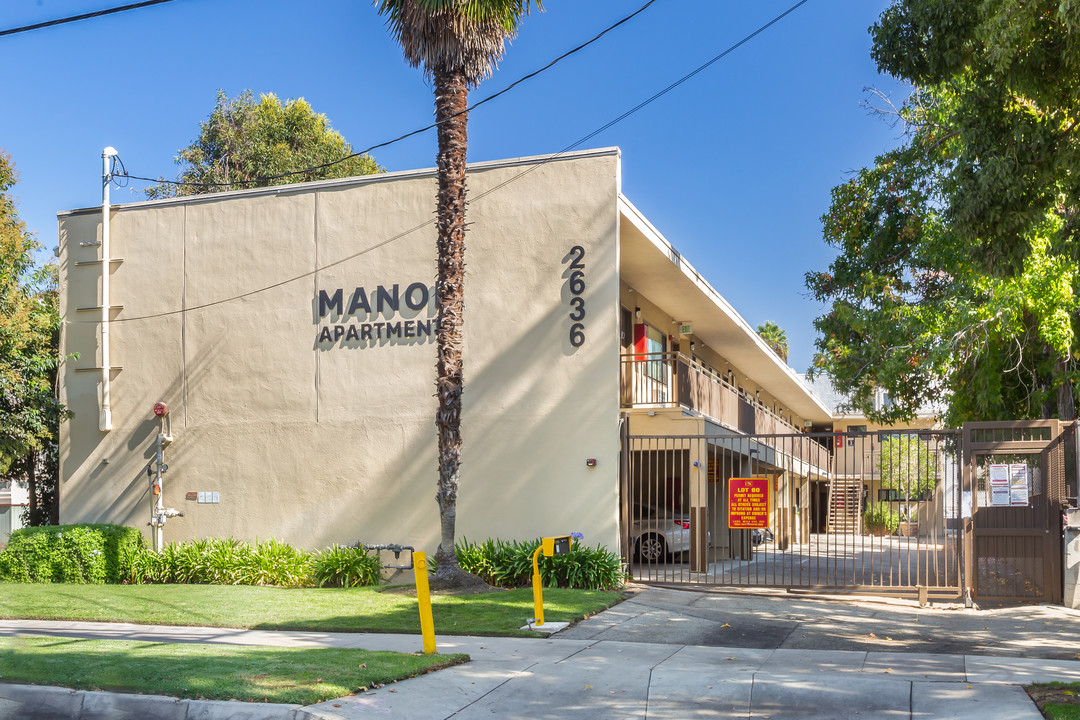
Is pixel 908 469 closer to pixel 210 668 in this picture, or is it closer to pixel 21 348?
pixel 210 668

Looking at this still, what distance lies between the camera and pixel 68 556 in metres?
17.6

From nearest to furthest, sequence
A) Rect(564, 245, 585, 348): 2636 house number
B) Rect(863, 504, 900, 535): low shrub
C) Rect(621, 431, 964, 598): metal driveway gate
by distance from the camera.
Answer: Rect(621, 431, 964, 598): metal driveway gate
Rect(564, 245, 585, 348): 2636 house number
Rect(863, 504, 900, 535): low shrub

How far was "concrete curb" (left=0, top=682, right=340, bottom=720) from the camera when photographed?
7.37 meters

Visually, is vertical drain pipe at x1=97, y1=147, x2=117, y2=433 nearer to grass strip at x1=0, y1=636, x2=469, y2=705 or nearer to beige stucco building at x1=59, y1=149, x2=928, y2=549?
beige stucco building at x1=59, y1=149, x2=928, y2=549

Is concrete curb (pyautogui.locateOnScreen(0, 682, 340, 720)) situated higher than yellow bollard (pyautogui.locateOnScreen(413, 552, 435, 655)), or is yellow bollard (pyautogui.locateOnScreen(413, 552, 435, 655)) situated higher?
yellow bollard (pyautogui.locateOnScreen(413, 552, 435, 655))

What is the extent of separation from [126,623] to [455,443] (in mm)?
5447

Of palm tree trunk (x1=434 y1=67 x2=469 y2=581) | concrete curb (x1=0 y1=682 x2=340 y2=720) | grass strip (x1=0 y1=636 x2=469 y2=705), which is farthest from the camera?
palm tree trunk (x1=434 y1=67 x2=469 y2=581)

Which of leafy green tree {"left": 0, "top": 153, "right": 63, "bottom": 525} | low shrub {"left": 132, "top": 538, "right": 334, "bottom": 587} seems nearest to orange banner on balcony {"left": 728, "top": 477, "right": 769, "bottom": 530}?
low shrub {"left": 132, "top": 538, "right": 334, "bottom": 587}

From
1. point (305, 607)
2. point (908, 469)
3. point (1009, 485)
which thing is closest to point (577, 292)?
point (908, 469)

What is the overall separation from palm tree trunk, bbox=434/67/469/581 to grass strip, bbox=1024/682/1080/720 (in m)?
9.35

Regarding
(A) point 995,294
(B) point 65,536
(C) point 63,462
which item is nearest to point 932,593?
(A) point 995,294

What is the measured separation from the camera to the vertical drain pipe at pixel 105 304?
19406 mm

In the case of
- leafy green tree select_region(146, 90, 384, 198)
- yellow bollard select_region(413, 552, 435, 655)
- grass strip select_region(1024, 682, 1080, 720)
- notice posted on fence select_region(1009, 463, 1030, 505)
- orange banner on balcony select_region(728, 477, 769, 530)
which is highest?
leafy green tree select_region(146, 90, 384, 198)

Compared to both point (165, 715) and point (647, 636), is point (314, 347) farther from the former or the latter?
point (165, 715)
